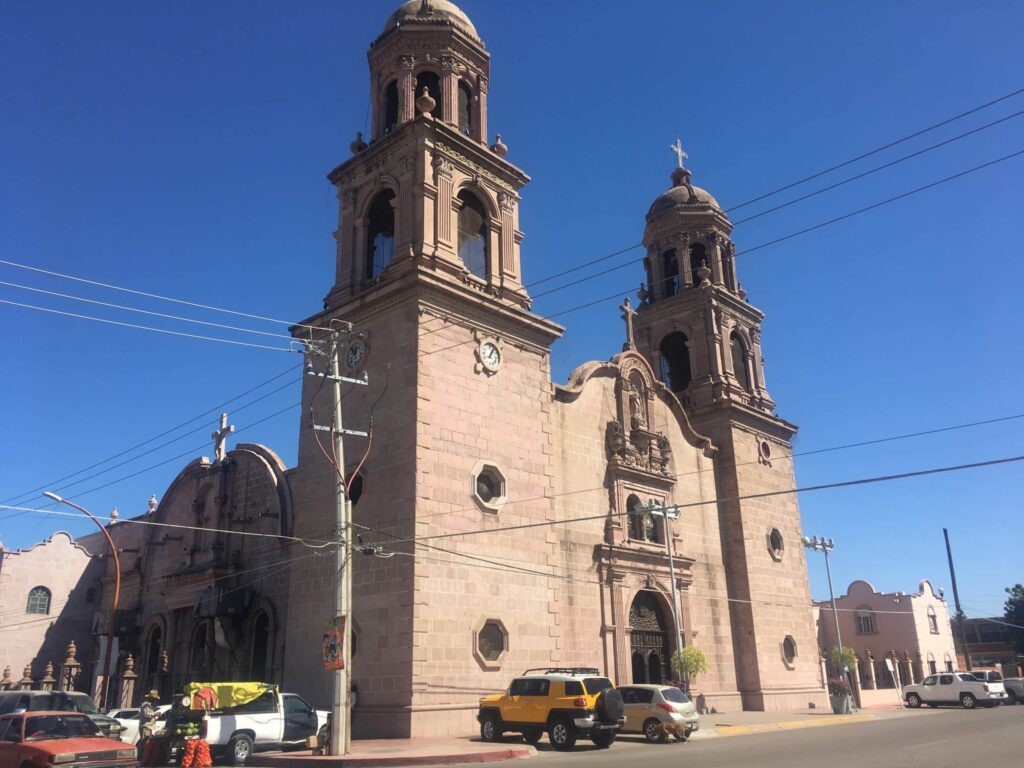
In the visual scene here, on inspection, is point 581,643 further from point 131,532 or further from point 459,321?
point 131,532

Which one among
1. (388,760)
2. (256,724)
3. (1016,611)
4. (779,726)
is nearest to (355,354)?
(256,724)

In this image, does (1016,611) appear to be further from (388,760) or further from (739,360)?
(388,760)

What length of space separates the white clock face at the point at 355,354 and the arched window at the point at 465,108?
941 cm

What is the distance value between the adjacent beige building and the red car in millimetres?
51643

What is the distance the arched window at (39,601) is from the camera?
129 ft

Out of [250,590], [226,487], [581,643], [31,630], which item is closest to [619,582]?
[581,643]

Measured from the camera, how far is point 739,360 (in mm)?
41125

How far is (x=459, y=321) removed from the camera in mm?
26203

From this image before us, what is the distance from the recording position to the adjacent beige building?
2253 inches

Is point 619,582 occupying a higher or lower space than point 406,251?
lower

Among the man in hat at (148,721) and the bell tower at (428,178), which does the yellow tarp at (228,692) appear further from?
the bell tower at (428,178)

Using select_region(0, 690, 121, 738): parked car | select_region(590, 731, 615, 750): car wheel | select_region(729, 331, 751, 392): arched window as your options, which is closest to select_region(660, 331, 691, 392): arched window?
select_region(729, 331, 751, 392): arched window

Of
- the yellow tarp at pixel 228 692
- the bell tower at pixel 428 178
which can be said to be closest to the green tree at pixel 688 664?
the bell tower at pixel 428 178

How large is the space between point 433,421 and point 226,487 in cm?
1276
